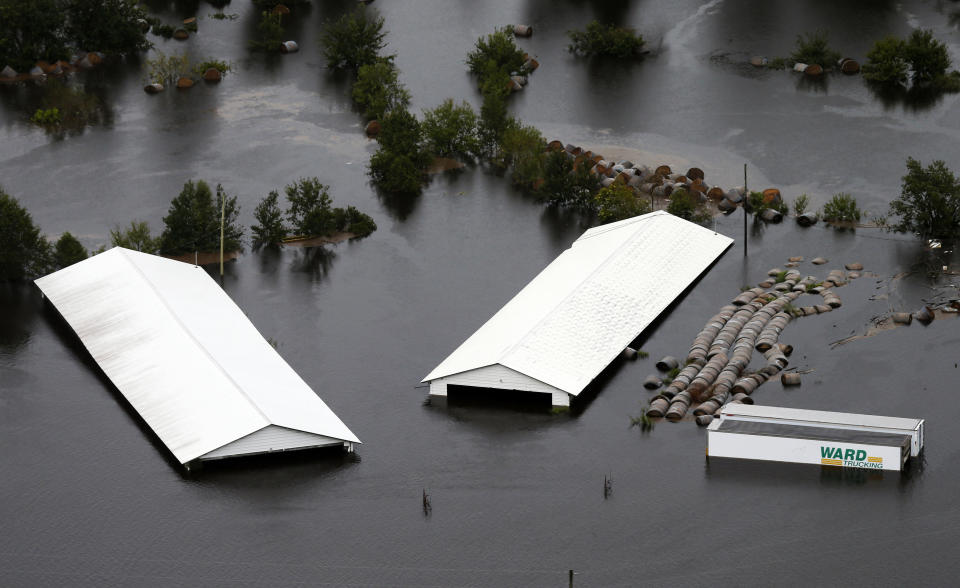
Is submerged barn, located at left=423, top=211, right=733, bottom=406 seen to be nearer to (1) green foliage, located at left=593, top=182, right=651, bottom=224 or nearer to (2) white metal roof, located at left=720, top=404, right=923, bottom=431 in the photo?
(1) green foliage, located at left=593, top=182, right=651, bottom=224

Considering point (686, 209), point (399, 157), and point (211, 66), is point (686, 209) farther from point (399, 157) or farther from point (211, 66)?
point (211, 66)

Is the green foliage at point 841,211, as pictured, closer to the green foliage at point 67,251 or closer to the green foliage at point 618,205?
the green foliage at point 618,205

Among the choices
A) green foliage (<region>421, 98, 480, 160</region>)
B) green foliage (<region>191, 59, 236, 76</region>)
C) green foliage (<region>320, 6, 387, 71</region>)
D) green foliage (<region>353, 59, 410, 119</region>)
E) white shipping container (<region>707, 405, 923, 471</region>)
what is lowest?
white shipping container (<region>707, 405, 923, 471</region>)

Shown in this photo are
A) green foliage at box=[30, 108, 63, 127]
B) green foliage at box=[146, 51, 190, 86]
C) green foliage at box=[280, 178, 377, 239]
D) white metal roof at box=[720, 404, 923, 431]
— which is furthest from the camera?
green foliage at box=[146, 51, 190, 86]

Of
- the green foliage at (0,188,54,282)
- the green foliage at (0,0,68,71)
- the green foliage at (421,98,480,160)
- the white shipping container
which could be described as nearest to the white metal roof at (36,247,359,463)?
the green foliage at (0,188,54,282)

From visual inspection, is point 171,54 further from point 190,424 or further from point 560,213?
point 190,424

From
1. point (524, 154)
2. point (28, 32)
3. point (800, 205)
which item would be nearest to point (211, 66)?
point (28, 32)

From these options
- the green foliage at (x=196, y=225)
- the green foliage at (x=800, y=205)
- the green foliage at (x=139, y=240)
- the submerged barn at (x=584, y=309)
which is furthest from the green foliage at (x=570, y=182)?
the green foliage at (x=139, y=240)
